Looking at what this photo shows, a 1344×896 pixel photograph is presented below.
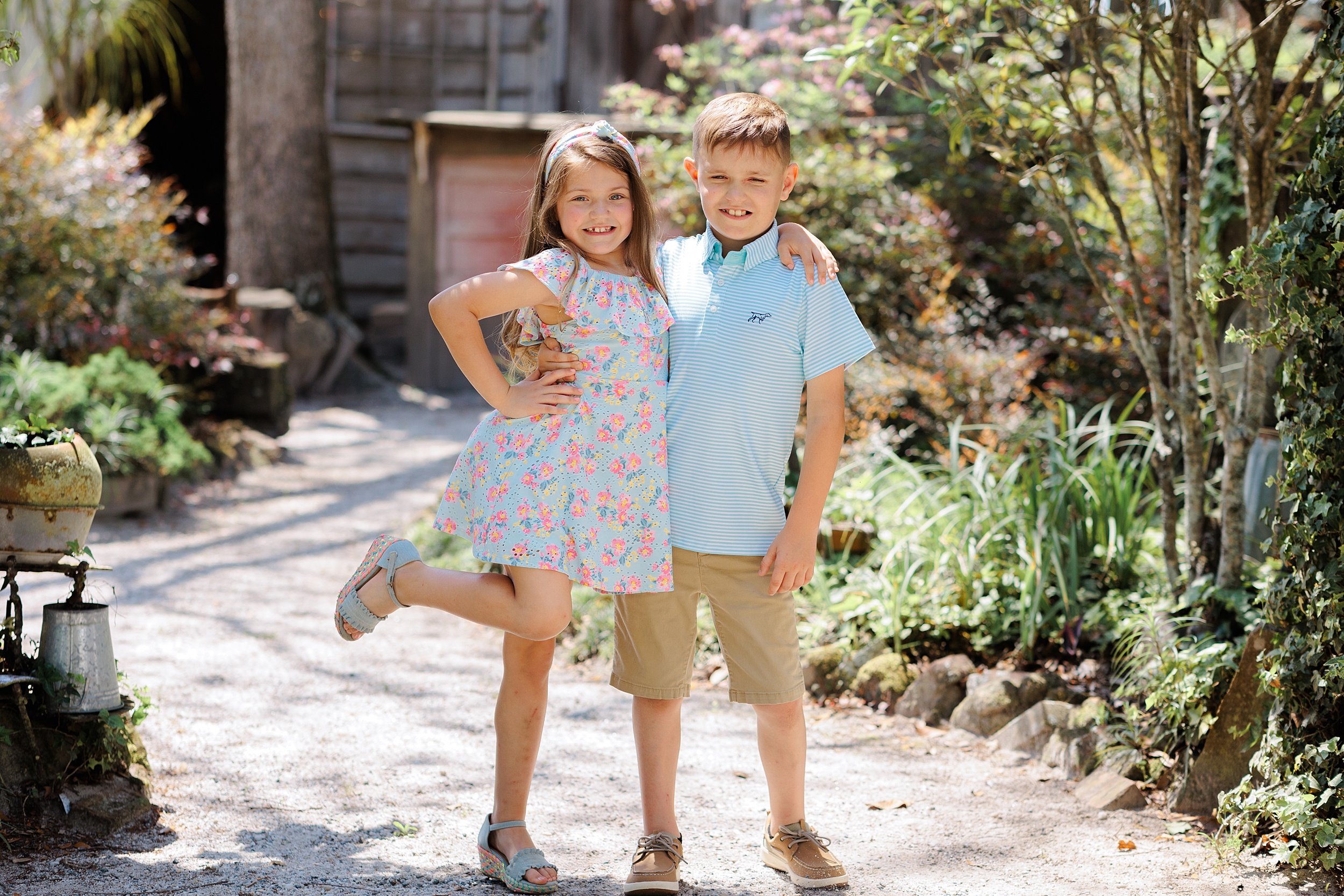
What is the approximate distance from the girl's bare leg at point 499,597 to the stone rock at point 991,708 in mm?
1615

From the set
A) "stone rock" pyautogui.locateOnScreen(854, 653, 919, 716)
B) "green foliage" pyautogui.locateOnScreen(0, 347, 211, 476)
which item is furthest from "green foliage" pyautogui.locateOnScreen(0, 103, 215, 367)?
"stone rock" pyautogui.locateOnScreen(854, 653, 919, 716)

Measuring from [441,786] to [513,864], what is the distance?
0.64m

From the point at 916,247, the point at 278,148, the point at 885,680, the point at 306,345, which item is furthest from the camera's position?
the point at 278,148

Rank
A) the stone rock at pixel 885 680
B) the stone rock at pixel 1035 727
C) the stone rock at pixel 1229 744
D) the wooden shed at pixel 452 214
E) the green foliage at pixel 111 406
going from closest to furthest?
the stone rock at pixel 1229 744 → the stone rock at pixel 1035 727 → the stone rock at pixel 885 680 → the green foliage at pixel 111 406 → the wooden shed at pixel 452 214

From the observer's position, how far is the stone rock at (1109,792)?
9.14 feet

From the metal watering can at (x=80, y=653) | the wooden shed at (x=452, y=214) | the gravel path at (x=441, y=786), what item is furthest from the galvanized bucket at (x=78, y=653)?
the wooden shed at (x=452, y=214)

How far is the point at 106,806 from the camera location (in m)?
2.41

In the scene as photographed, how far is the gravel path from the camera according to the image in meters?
2.33

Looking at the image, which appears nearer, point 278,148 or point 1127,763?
point 1127,763

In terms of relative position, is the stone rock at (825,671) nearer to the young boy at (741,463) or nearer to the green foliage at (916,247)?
the young boy at (741,463)

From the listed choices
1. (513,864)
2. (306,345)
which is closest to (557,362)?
(513,864)

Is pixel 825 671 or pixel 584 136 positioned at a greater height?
pixel 584 136

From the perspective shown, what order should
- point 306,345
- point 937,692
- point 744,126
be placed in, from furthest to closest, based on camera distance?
point 306,345
point 937,692
point 744,126

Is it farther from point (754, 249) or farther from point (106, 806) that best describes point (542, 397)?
point (106, 806)
